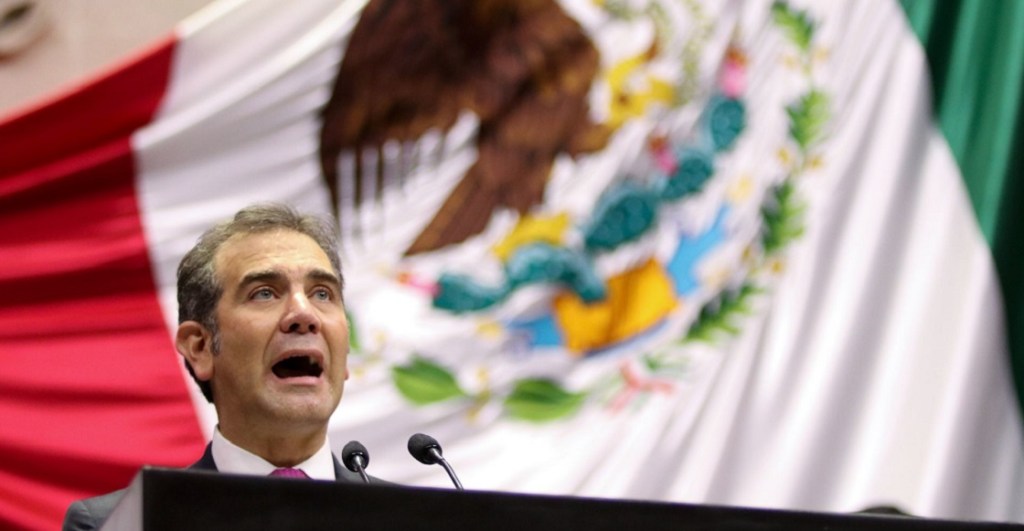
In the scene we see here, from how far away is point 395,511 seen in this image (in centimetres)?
152

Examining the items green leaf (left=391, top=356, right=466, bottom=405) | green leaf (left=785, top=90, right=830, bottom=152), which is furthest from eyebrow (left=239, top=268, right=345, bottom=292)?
green leaf (left=785, top=90, right=830, bottom=152)

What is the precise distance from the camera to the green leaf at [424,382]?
421 centimetres

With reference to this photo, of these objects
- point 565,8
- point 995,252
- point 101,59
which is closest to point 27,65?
point 101,59

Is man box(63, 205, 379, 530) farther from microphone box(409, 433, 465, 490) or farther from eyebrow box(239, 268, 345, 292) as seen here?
microphone box(409, 433, 465, 490)

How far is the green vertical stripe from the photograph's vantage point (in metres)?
4.51

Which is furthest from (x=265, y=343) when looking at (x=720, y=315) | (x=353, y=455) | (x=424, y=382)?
(x=720, y=315)

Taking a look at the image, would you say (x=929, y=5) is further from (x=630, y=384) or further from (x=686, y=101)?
(x=630, y=384)

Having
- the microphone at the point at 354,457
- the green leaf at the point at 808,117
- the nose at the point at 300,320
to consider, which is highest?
the green leaf at the point at 808,117

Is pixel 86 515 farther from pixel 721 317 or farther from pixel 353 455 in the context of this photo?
pixel 721 317

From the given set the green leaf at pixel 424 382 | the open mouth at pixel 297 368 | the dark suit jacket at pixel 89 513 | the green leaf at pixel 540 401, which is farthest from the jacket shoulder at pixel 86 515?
the green leaf at pixel 540 401

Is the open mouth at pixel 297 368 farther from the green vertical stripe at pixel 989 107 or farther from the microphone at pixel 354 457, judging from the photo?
the green vertical stripe at pixel 989 107

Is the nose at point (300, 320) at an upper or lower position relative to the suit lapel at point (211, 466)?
upper

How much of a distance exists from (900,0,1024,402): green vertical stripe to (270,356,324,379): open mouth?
2.72 metres

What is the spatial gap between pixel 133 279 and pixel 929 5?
2351mm
